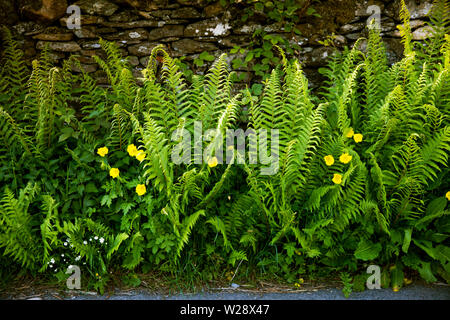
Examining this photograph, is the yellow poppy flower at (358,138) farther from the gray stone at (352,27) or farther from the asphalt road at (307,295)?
the gray stone at (352,27)

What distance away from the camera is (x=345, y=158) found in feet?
9.16

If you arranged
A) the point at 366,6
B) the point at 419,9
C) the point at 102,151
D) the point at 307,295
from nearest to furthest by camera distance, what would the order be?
the point at 307,295, the point at 102,151, the point at 419,9, the point at 366,6

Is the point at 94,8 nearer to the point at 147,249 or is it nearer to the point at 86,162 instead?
the point at 86,162

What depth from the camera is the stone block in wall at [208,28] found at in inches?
163

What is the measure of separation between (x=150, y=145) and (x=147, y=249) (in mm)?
833

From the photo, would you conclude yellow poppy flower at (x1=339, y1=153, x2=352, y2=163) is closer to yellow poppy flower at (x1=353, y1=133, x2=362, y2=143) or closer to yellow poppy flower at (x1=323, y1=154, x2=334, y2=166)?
yellow poppy flower at (x1=323, y1=154, x2=334, y2=166)

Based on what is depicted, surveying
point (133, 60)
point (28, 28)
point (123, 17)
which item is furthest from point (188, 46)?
point (28, 28)

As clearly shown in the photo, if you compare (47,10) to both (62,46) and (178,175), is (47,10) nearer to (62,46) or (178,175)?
(62,46)

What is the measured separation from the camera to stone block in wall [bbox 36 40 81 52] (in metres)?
4.07

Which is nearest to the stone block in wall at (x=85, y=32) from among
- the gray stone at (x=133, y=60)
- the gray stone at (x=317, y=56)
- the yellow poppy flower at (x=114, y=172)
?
the gray stone at (x=133, y=60)

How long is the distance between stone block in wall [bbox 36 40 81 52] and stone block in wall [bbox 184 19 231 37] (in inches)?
50.5

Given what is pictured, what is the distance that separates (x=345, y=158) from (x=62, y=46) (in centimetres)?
336

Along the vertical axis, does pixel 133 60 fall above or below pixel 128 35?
below

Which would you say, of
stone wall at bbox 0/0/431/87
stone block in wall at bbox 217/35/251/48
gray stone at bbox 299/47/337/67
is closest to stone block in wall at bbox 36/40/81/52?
stone wall at bbox 0/0/431/87
